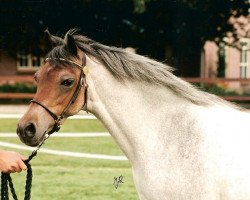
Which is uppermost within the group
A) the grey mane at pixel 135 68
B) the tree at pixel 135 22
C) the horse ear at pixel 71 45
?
the horse ear at pixel 71 45

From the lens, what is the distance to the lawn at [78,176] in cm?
781

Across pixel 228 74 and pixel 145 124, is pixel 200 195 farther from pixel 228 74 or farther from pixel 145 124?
pixel 228 74

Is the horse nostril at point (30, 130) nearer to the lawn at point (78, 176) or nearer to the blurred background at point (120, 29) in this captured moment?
the lawn at point (78, 176)

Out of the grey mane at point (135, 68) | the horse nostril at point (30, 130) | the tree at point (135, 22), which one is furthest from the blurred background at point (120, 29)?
the horse nostril at point (30, 130)

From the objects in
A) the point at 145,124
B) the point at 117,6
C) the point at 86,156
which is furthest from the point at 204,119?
the point at 117,6

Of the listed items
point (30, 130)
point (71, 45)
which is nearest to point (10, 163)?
point (30, 130)

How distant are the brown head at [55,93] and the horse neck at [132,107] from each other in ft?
0.42

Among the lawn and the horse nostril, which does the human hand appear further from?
the lawn

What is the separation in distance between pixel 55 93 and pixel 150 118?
2.47 feet

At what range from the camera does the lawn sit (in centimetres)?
A: 781

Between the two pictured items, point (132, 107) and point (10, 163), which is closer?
point (10, 163)

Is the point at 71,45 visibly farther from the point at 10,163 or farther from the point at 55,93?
the point at 10,163

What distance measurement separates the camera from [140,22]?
26109 millimetres

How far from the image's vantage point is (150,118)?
394 centimetres
